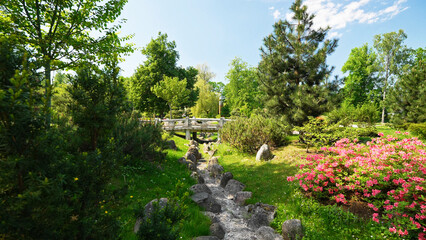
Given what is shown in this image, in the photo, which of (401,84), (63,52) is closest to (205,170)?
(63,52)

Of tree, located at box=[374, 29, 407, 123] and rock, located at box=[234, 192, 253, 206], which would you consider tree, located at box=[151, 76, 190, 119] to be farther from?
tree, located at box=[374, 29, 407, 123]

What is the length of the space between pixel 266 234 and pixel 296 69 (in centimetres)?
1013

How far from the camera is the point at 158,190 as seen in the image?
A: 19.9 feet

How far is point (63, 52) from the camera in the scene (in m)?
6.09

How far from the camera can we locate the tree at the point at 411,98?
46.0ft

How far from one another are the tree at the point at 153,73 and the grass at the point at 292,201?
16.8 metres

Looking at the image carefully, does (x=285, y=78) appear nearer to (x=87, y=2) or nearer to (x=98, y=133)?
(x=87, y=2)

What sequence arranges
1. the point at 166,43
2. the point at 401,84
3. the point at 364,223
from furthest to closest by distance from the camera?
the point at 166,43 → the point at 401,84 → the point at 364,223

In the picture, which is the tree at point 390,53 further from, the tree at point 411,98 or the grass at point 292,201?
the grass at point 292,201

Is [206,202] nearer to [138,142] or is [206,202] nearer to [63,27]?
[138,142]

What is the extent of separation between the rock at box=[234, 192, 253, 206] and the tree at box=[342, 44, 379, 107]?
3292 cm

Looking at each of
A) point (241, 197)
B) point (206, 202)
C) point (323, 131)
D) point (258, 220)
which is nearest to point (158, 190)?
point (206, 202)

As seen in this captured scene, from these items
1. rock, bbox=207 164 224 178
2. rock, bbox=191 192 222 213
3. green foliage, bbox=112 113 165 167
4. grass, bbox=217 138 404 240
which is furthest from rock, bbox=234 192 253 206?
green foliage, bbox=112 113 165 167

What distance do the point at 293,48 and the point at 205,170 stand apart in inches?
371
